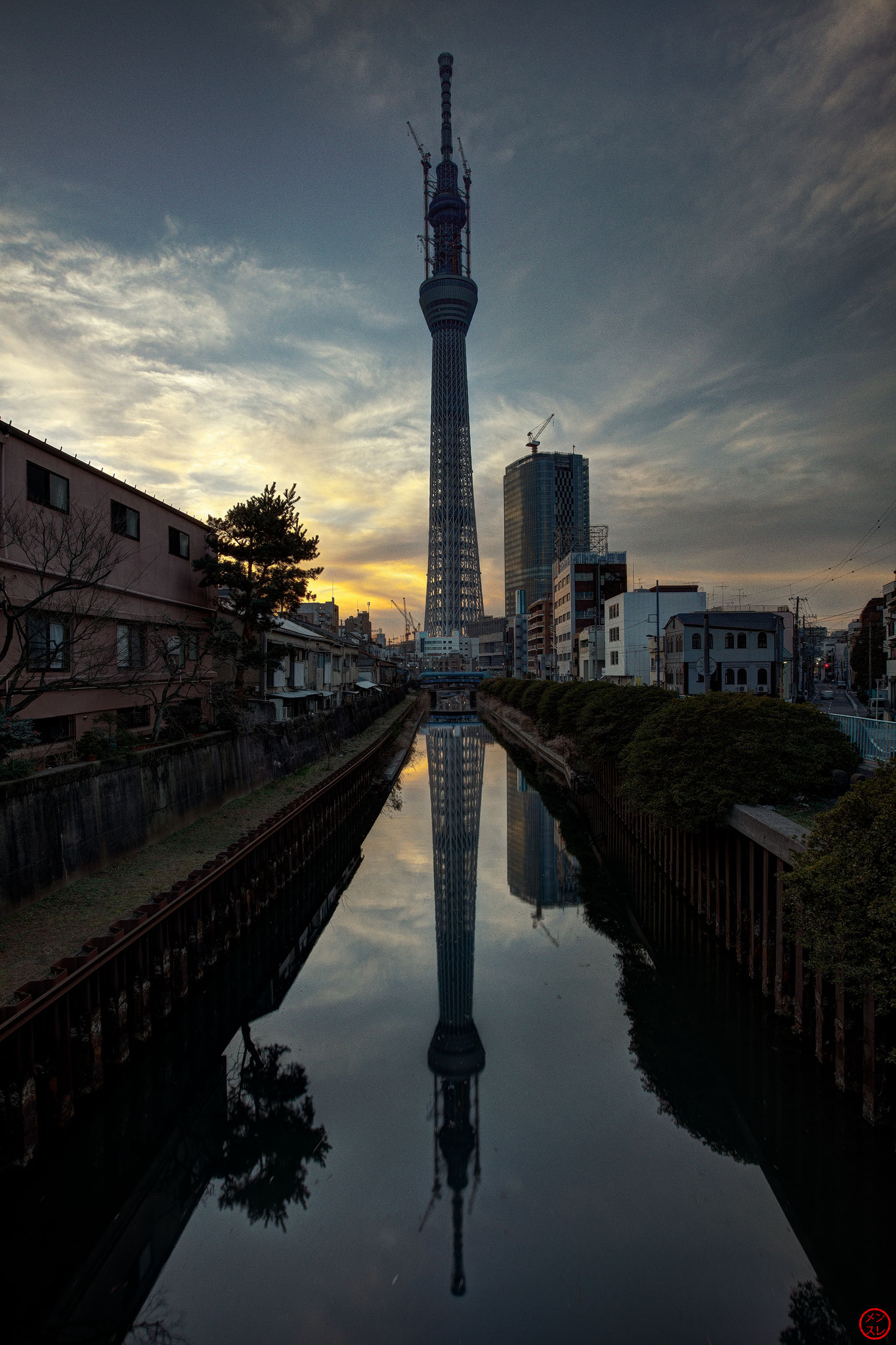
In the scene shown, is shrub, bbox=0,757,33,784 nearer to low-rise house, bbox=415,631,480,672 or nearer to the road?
the road

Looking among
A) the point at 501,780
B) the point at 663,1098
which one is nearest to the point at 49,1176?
the point at 663,1098

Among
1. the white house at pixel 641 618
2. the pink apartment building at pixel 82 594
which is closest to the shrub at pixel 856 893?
the pink apartment building at pixel 82 594

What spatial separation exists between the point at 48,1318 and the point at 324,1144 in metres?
2.53

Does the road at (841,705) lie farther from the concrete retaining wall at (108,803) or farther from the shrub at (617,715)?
the concrete retaining wall at (108,803)

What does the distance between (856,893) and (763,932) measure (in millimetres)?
3682

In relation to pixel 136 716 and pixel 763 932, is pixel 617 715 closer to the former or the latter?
pixel 763 932

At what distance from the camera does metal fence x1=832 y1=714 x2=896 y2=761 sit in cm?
1024

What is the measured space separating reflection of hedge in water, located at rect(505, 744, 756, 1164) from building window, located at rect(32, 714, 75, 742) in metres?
11.0

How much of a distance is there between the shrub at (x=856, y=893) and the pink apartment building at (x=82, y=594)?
943cm

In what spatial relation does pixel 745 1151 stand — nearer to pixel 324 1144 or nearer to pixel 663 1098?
pixel 663 1098

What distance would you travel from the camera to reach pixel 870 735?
1095 cm

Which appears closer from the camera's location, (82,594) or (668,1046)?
(668,1046)

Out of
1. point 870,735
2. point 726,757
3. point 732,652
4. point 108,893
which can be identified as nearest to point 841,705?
point 732,652

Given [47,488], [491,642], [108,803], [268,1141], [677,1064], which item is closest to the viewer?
[268,1141]
